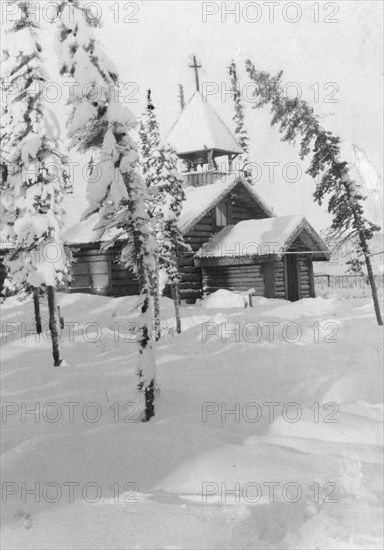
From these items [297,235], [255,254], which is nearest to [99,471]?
[255,254]

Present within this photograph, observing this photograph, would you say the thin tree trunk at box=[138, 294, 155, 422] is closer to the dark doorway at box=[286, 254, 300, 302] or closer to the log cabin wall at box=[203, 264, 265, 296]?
the log cabin wall at box=[203, 264, 265, 296]

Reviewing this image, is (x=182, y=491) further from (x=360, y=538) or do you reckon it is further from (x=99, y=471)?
(x=360, y=538)

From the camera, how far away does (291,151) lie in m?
114

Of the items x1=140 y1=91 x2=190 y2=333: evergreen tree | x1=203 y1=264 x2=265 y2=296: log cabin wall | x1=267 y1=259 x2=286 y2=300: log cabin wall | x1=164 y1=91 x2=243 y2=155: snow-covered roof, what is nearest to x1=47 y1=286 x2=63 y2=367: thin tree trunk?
x1=140 y1=91 x2=190 y2=333: evergreen tree

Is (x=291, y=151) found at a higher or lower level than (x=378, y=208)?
higher

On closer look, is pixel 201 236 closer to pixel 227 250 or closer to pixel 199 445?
pixel 227 250

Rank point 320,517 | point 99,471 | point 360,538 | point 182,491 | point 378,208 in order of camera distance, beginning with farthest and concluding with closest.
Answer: point 378,208, point 99,471, point 182,491, point 320,517, point 360,538

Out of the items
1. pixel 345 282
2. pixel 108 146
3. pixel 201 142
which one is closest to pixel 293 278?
pixel 201 142

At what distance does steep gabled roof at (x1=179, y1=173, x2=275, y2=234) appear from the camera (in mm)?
27031

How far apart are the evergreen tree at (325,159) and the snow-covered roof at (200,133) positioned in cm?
1110

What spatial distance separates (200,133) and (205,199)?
20.1ft

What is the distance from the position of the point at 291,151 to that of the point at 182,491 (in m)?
113

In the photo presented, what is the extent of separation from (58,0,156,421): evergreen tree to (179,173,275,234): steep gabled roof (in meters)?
16.9

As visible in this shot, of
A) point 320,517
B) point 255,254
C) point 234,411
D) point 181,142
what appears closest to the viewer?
point 320,517
